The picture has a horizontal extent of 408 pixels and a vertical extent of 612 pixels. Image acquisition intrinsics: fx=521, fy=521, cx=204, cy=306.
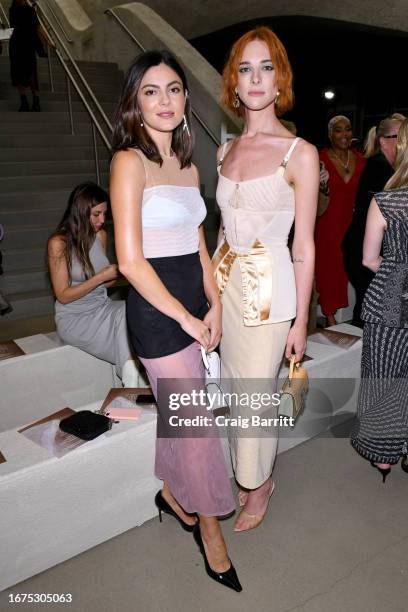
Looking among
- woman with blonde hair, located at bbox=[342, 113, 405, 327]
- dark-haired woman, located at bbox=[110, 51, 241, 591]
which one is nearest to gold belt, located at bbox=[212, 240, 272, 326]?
dark-haired woman, located at bbox=[110, 51, 241, 591]

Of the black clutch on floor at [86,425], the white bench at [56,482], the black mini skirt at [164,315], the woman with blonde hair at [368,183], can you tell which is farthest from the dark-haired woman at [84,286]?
the woman with blonde hair at [368,183]

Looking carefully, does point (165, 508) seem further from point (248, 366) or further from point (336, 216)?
point (336, 216)

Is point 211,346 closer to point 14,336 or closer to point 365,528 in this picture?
point 365,528

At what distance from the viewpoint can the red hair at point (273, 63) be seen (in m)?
1.79

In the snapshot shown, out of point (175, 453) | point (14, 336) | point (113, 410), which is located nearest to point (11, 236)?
point (14, 336)

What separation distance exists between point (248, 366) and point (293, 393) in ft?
0.66

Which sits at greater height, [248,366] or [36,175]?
[36,175]

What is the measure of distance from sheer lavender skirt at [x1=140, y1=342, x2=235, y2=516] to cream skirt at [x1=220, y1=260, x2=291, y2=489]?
225mm

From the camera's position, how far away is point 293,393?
2021 millimetres

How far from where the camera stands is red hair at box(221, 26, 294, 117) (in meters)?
1.79

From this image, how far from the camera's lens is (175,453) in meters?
1.95

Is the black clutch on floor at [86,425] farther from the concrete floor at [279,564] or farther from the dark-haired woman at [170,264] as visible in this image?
the concrete floor at [279,564]

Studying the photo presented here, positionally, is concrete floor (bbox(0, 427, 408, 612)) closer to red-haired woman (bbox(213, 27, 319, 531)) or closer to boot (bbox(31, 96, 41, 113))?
red-haired woman (bbox(213, 27, 319, 531))

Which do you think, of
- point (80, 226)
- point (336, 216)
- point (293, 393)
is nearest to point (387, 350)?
point (293, 393)
